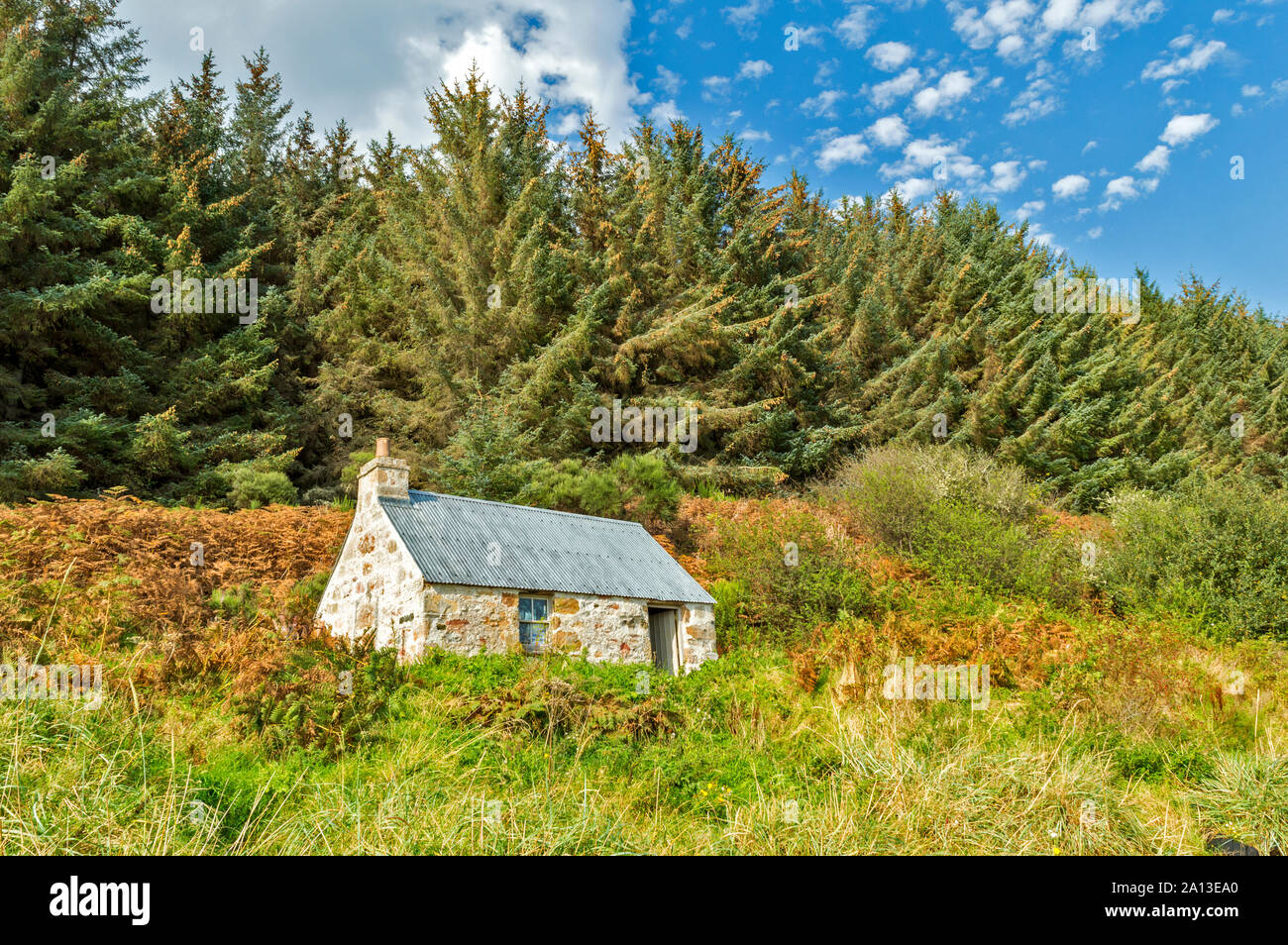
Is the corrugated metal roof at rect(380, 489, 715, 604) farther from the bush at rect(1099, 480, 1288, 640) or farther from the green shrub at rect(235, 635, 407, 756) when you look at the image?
the bush at rect(1099, 480, 1288, 640)

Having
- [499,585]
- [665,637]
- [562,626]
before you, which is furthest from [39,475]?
[665,637]

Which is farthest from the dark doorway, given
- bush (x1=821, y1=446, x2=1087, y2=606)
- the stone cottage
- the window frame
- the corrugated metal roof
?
bush (x1=821, y1=446, x2=1087, y2=606)

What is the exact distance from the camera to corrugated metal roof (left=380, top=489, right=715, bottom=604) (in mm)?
11641

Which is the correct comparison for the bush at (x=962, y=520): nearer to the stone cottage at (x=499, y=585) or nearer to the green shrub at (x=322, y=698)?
the stone cottage at (x=499, y=585)

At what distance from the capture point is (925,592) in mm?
14266

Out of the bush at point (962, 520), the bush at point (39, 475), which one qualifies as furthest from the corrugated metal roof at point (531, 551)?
the bush at point (39, 475)

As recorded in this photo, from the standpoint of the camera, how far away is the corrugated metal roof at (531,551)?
11.6 metres

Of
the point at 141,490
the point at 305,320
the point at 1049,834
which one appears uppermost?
the point at 305,320

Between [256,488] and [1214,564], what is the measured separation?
67.1ft

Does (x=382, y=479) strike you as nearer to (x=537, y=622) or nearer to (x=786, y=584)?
(x=537, y=622)

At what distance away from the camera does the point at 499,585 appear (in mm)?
11445
